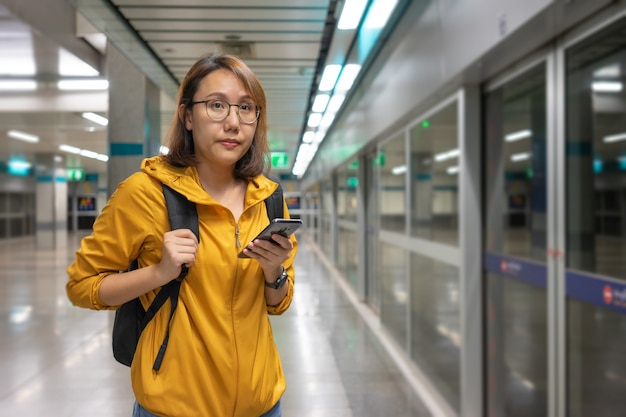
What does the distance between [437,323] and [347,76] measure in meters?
4.17

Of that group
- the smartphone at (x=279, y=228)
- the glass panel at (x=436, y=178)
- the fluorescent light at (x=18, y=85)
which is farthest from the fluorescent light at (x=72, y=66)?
the smartphone at (x=279, y=228)

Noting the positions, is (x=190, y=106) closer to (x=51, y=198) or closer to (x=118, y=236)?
(x=118, y=236)

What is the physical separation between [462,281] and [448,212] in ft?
2.62

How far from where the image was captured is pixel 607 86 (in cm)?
247

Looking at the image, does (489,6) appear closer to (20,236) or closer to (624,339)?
(624,339)

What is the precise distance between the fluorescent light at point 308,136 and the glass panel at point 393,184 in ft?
25.1

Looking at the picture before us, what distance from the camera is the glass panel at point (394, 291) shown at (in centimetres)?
641

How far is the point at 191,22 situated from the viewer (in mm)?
6215

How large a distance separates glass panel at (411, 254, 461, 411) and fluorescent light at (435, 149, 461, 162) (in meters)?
0.92

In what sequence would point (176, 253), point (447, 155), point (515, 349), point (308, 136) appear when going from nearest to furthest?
A: 1. point (176, 253)
2. point (515, 349)
3. point (447, 155)
4. point (308, 136)

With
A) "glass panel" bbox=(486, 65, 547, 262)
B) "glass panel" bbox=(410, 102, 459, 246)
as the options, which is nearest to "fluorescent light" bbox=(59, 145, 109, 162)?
"glass panel" bbox=(410, 102, 459, 246)

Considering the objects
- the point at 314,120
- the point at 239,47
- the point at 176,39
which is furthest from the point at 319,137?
the point at 176,39

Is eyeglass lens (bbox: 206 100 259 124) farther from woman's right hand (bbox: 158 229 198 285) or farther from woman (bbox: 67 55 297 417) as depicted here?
woman's right hand (bbox: 158 229 198 285)

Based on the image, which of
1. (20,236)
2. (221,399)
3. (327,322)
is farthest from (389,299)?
(20,236)
